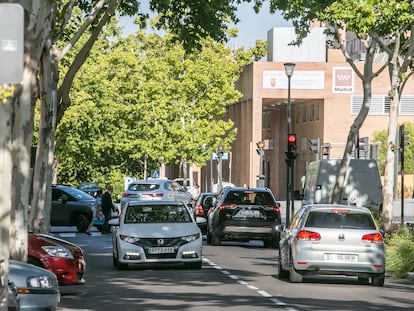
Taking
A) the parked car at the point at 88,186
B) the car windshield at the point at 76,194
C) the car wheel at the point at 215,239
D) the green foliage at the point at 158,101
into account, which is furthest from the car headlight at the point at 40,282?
the parked car at the point at 88,186

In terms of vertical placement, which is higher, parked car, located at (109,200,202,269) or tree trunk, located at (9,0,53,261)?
tree trunk, located at (9,0,53,261)

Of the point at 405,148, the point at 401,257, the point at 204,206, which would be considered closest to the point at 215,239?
the point at 204,206

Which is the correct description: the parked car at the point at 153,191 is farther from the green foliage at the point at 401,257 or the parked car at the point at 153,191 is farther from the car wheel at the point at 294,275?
the car wheel at the point at 294,275

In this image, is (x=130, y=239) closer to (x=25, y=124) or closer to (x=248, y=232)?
(x=25, y=124)

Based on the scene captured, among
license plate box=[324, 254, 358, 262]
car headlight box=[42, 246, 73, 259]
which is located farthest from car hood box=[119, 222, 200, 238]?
car headlight box=[42, 246, 73, 259]

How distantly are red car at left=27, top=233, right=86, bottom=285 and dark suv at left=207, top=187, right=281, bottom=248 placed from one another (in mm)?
16347

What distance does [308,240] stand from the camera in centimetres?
2384

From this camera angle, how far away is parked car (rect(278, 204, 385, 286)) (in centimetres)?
2380

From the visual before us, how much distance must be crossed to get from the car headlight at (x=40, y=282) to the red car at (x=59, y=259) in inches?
184

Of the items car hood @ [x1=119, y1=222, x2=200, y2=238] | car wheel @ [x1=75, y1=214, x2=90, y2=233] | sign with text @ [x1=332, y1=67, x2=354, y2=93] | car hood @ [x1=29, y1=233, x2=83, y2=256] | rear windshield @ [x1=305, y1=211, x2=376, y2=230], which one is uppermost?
sign with text @ [x1=332, y1=67, x2=354, y2=93]

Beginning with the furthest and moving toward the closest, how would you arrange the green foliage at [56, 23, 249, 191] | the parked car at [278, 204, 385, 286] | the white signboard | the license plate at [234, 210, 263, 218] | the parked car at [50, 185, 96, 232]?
the white signboard, the green foliage at [56, 23, 249, 191], the parked car at [50, 185, 96, 232], the license plate at [234, 210, 263, 218], the parked car at [278, 204, 385, 286]

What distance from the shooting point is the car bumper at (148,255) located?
89.4 ft

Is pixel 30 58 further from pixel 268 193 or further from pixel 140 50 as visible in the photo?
pixel 140 50

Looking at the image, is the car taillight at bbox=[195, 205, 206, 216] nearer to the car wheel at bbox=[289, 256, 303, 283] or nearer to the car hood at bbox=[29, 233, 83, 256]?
the car wheel at bbox=[289, 256, 303, 283]
